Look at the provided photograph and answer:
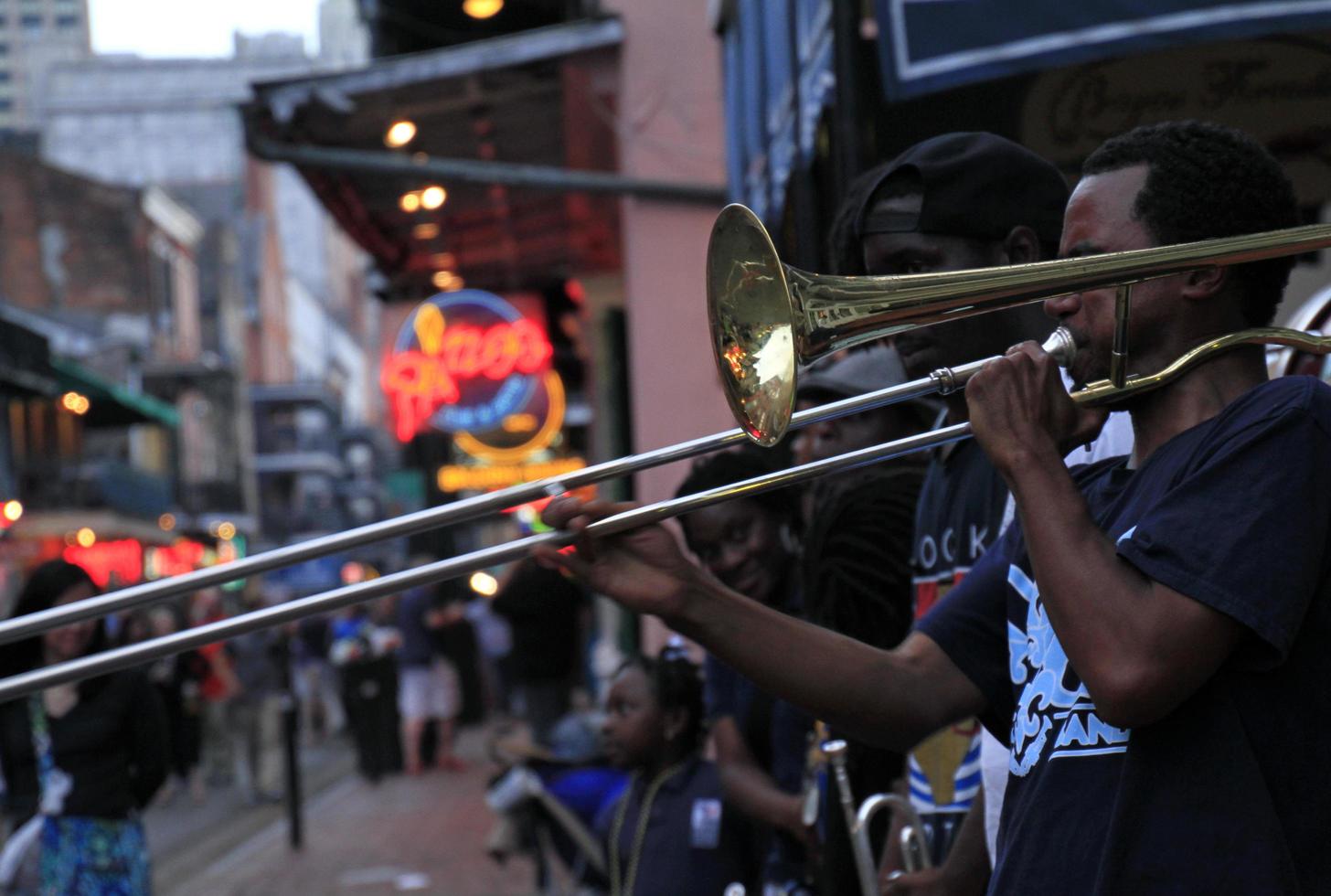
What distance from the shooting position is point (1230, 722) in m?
1.83

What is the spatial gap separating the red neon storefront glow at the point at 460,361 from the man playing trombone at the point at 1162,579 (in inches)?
493

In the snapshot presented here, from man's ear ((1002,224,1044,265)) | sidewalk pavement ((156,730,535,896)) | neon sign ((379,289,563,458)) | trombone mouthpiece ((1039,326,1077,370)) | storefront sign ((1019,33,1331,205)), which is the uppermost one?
storefront sign ((1019,33,1331,205))

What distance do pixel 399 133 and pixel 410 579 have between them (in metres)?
9.69

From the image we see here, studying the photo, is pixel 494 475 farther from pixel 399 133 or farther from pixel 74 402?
pixel 74 402

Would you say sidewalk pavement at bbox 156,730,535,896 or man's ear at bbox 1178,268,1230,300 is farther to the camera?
sidewalk pavement at bbox 156,730,535,896

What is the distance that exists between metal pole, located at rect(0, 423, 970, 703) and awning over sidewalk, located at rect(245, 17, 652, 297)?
24.6ft

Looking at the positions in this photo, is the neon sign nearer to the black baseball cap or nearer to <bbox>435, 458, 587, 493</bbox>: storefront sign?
<bbox>435, 458, 587, 493</bbox>: storefront sign

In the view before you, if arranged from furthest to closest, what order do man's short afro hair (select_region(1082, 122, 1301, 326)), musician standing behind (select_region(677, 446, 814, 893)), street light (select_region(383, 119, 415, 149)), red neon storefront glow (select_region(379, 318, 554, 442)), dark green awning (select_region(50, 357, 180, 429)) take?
dark green awning (select_region(50, 357, 180, 429)), red neon storefront glow (select_region(379, 318, 554, 442)), street light (select_region(383, 119, 415, 149)), musician standing behind (select_region(677, 446, 814, 893)), man's short afro hair (select_region(1082, 122, 1301, 326))

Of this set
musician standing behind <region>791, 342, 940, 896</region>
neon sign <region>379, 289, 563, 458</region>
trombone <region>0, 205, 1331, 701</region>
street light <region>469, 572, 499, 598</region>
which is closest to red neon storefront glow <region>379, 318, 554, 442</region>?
neon sign <region>379, 289, 563, 458</region>

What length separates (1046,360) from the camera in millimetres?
2016

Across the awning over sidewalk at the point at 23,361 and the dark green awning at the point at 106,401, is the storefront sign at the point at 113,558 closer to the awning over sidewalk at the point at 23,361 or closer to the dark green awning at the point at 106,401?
the dark green awning at the point at 106,401

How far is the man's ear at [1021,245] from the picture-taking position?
297 cm

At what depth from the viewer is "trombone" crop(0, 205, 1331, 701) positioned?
200 centimetres

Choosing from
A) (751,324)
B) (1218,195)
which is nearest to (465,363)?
(751,324)
